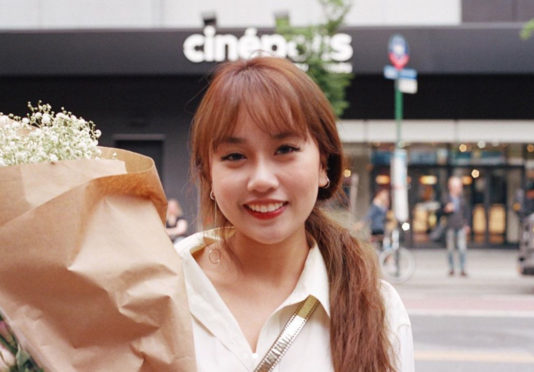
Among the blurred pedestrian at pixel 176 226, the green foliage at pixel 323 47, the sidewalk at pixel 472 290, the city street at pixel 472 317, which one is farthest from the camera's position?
the green foliage at pixel 323 47

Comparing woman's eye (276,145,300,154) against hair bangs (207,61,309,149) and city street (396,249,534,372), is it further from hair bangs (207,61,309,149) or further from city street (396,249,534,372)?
city street (396,249,534,372)

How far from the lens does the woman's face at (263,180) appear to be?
1691 mm

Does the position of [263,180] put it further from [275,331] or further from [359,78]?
[359,78]

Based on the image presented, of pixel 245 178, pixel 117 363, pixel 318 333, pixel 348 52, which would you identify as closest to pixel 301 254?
pixel 318 333

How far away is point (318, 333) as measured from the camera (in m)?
1.79

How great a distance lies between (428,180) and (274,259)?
1722cm

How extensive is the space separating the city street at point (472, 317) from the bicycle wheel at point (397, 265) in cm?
21

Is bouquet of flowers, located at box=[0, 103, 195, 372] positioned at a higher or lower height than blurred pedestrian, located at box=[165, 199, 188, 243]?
higher

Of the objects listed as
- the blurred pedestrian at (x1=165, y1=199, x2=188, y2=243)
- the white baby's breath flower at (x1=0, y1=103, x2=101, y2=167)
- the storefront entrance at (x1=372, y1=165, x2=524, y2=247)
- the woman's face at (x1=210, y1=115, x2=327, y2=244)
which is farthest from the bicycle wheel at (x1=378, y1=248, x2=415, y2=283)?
the white baby's breath flower at (x1=0, y1=103, x2=101, y2=167)

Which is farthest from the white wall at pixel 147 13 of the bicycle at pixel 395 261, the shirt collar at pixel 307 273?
the shirt collar at pixel 307 273

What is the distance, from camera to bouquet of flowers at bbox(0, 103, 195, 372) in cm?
140

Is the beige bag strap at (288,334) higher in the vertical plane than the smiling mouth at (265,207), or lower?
lower

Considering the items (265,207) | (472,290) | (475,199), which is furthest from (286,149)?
Result: (475,199)

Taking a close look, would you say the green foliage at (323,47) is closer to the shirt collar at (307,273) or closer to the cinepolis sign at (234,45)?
the cinepolis sign at (234,45)
